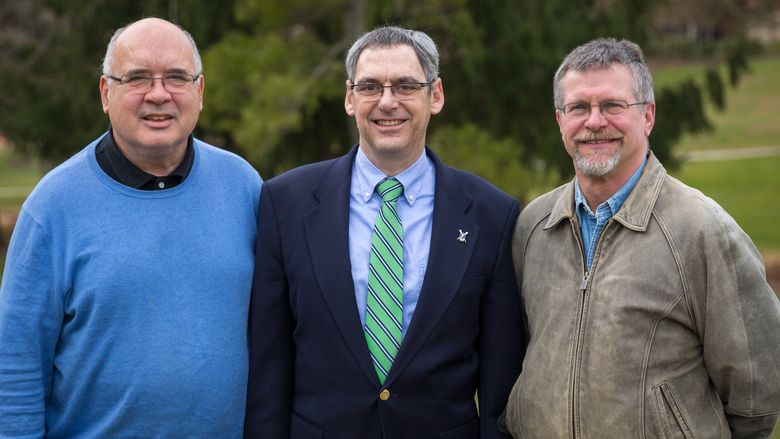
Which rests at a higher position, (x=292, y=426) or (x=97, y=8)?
(x=97, y=8)

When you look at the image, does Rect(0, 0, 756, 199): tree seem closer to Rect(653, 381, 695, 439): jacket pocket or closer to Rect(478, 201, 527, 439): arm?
Rect(478, 201, 527, 439): arm

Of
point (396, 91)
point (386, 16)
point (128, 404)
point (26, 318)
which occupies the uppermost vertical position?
point (386, 16)

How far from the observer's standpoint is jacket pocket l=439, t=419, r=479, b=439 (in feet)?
11.4

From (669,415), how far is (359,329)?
1.08 meters

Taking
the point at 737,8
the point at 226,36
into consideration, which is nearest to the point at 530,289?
the point at 226,36

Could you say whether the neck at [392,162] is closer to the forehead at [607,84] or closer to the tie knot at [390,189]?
the tie knot at [390,189]

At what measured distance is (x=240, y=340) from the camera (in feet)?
11.4

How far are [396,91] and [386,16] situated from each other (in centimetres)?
677

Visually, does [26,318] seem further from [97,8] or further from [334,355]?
[97,8]

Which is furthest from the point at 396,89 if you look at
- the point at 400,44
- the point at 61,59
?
the point at 61,59

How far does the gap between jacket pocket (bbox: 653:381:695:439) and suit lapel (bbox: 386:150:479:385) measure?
0.79 m

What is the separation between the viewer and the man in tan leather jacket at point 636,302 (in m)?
3.18

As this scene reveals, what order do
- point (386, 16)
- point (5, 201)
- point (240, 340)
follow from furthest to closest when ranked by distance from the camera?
point (5, 201) < point (386, 16) < point (240, 340)

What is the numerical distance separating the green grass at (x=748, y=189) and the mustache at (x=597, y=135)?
14.3m
